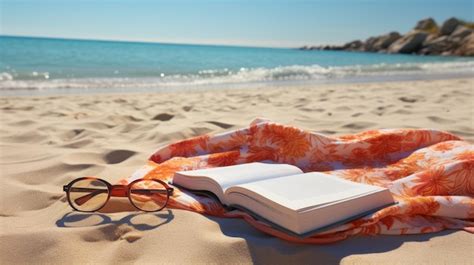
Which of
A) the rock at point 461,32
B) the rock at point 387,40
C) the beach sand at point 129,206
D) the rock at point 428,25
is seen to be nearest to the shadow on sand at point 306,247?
the beach sand at point 129,206

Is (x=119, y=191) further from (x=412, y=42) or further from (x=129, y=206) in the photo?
(x=412, y=42)

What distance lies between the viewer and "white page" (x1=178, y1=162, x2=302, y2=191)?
1.50m

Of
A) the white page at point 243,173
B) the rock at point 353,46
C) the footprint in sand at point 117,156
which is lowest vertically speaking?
the footprint in sand at point 117,156

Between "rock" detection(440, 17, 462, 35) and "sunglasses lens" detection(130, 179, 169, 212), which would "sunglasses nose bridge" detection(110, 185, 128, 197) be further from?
"rock" detection(440, 17, 462, 35)

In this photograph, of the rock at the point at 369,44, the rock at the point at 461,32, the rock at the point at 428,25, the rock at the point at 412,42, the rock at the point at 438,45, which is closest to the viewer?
the rock at the point at 461,32

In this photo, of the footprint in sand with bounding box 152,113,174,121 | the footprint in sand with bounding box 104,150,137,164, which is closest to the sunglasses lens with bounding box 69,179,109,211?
the footprint in sand with bounding box 104,150,137,164

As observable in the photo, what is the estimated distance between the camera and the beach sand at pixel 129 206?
1.18 metres

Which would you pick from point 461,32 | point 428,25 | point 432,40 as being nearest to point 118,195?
point 461,32

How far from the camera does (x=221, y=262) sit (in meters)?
1.14

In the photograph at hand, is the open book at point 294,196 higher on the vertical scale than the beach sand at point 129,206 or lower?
higher

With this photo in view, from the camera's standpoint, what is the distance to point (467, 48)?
100 ft

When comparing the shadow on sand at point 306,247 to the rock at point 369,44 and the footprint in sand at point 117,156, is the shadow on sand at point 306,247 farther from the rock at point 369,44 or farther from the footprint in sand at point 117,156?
the rock at point 369,44

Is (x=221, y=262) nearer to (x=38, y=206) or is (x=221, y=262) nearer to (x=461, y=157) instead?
(x=38, y=206)

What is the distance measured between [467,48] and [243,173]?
3467 cm
